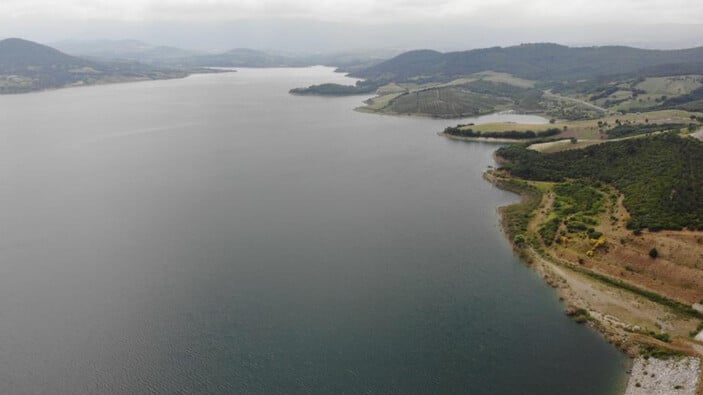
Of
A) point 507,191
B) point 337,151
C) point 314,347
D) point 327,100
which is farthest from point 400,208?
point 327,100

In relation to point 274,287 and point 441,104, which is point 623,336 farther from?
point 441,104

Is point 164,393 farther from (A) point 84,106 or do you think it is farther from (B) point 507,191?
(A) point 84,106

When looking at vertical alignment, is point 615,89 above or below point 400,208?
above

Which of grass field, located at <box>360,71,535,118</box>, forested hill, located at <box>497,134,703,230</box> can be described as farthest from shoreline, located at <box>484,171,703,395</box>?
grass field, located at <box>360,71,535,118</box>

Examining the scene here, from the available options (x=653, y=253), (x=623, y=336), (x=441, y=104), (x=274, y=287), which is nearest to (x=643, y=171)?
(x=653, y=253)

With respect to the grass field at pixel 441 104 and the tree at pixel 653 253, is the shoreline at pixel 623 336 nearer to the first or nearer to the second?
the tree at pixel 653 253
